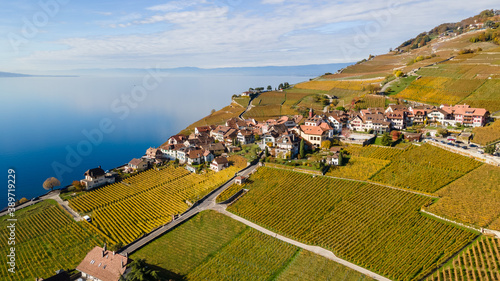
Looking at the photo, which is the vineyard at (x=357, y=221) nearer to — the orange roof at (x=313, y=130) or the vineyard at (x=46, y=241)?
the orange roof at (x=313, y=130)

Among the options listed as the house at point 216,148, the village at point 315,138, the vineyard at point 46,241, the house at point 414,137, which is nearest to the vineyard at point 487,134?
the village at point 315,138

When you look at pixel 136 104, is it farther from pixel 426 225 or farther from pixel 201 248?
pixel 426 225

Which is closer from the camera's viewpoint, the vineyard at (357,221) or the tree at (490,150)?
the vineyard at (357,221)

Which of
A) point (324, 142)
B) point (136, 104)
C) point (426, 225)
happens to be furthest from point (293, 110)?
point (136, 104)

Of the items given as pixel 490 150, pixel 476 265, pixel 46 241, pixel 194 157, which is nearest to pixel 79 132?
pixel 194 157

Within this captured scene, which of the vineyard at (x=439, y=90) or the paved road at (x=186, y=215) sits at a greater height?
the vineyard at (x=439, y=90)

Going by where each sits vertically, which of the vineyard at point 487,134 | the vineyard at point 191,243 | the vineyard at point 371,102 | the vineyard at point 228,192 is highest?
the vineyard at point 371,102

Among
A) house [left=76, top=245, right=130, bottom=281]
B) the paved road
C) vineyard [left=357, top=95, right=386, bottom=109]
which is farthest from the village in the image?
house [left=76, top=245, right=130, bottom=281]

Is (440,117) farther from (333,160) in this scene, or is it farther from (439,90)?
(333,160)
